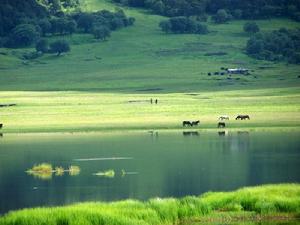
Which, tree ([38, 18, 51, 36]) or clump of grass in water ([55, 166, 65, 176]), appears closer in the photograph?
clump of grass in water ([55, 166, 65, 176])

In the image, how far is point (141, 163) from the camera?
52812 millimetres

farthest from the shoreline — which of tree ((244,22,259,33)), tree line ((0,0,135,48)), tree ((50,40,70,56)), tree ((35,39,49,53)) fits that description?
tree ((244,22,259,33))

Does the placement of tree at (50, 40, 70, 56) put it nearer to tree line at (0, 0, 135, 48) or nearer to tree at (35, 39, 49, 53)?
tree at (35, 39, 49, 53)

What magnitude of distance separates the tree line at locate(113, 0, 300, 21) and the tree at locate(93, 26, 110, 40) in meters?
20.5

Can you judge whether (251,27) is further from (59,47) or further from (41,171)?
(41,171)

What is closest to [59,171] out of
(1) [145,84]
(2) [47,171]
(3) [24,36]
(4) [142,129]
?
(2) [47,171]

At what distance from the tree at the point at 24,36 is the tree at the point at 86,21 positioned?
10.4 metres

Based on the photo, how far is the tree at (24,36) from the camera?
180125 mm

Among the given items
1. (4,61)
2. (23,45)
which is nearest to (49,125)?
(4,61)

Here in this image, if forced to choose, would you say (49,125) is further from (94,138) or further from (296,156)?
(296,156)

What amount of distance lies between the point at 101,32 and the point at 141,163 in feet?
416

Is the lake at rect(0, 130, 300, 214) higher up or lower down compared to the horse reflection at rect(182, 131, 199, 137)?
higher up

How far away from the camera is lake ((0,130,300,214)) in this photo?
4197 cm

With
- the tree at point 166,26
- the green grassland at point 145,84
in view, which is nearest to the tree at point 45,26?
the green grassland at point 145,84
